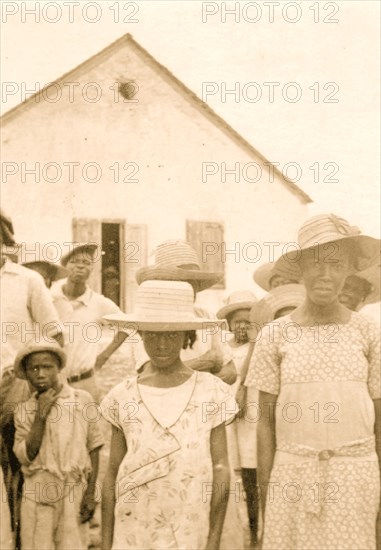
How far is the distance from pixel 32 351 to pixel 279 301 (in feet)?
5.24

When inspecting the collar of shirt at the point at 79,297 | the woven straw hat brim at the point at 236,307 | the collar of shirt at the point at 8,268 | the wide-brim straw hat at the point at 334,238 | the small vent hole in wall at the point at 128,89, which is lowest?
the wide-brim straw hat at the point at 334,238

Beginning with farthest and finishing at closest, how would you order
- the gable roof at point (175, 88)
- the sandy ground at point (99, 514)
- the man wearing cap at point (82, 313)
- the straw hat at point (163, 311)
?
the gable roof at point (175, 88), the man wearing cap at point (82, 313), the sandy ground at point (99, 514), the straw hat at point (163, 311)

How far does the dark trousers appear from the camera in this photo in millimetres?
5805

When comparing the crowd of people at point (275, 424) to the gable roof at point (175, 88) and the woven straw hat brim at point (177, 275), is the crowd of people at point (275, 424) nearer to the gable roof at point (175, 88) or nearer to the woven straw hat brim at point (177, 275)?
the woven straw hat brim at point (177, 275)

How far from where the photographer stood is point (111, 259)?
1531 centimetres

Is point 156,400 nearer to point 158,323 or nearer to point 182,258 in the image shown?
point 158,323

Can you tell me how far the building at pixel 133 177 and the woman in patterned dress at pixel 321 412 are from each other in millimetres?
10667

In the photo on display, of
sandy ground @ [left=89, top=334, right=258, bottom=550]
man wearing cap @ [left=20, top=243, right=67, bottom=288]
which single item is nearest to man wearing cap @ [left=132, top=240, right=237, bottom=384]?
sandy ground @ [left=89, top=334, right=258, bottom=550]

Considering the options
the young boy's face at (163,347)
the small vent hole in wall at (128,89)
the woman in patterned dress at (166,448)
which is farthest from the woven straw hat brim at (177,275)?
the small vent hole in wall at (128,89)

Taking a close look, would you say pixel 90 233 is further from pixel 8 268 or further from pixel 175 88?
pixel 8 268

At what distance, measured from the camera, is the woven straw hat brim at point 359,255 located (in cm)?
345

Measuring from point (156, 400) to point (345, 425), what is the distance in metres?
0.77

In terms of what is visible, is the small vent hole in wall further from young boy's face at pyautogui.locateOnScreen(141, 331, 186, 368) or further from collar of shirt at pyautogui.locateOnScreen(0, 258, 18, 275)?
young boy's face at pyautogui.locateOnScreen(141, 331, 186, 368)

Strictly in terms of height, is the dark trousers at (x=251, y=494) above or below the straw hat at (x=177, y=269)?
below
